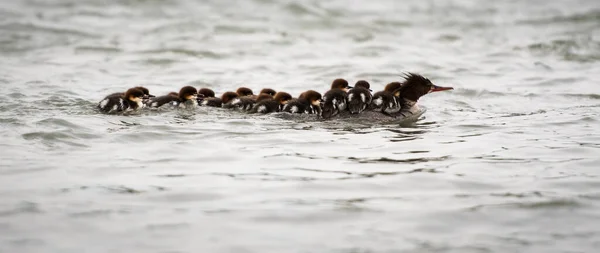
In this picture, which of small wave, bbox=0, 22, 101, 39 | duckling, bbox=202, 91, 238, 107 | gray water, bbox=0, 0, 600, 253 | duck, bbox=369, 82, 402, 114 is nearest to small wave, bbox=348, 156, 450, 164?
gray water, bbox=0, 0, 600, 253

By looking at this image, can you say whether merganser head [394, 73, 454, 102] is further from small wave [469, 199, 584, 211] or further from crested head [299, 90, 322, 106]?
small wave [469, 199, 584, 211]

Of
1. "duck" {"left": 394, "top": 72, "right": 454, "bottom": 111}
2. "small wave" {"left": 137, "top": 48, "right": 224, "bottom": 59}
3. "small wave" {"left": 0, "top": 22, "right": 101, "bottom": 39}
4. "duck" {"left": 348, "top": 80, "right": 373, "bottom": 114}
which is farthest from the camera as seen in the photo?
"small wave" {"left": 0, "top": 22, "right": 101, "bottom": 39}

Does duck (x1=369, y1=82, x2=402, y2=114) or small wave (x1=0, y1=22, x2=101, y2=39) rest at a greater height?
small wave (x1=0, y1=22, x2=101, y2=39)

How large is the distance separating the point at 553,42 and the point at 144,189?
9756 millimetres

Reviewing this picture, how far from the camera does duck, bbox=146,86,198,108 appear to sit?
863cm

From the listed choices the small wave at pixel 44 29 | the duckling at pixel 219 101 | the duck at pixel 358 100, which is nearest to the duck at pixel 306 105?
the duck at pixel 358 100

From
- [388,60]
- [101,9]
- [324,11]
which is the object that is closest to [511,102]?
[388,60]

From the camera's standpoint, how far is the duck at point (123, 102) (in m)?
8.41

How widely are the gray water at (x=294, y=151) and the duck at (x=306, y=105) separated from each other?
0.20 metres

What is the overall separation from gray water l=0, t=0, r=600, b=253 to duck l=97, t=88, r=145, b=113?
23 cm

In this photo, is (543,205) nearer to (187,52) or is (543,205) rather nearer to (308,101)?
(308,101)

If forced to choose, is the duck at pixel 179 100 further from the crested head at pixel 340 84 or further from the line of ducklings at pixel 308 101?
the crested head at pixel 340 84

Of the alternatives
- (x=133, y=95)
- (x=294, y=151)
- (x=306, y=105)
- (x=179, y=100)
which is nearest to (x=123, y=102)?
(x=133, y=95)

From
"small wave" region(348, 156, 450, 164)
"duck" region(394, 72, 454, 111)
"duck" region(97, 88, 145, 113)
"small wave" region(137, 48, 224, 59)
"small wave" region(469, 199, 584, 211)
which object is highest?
"small wave" region(137, 48, 224, 59)
